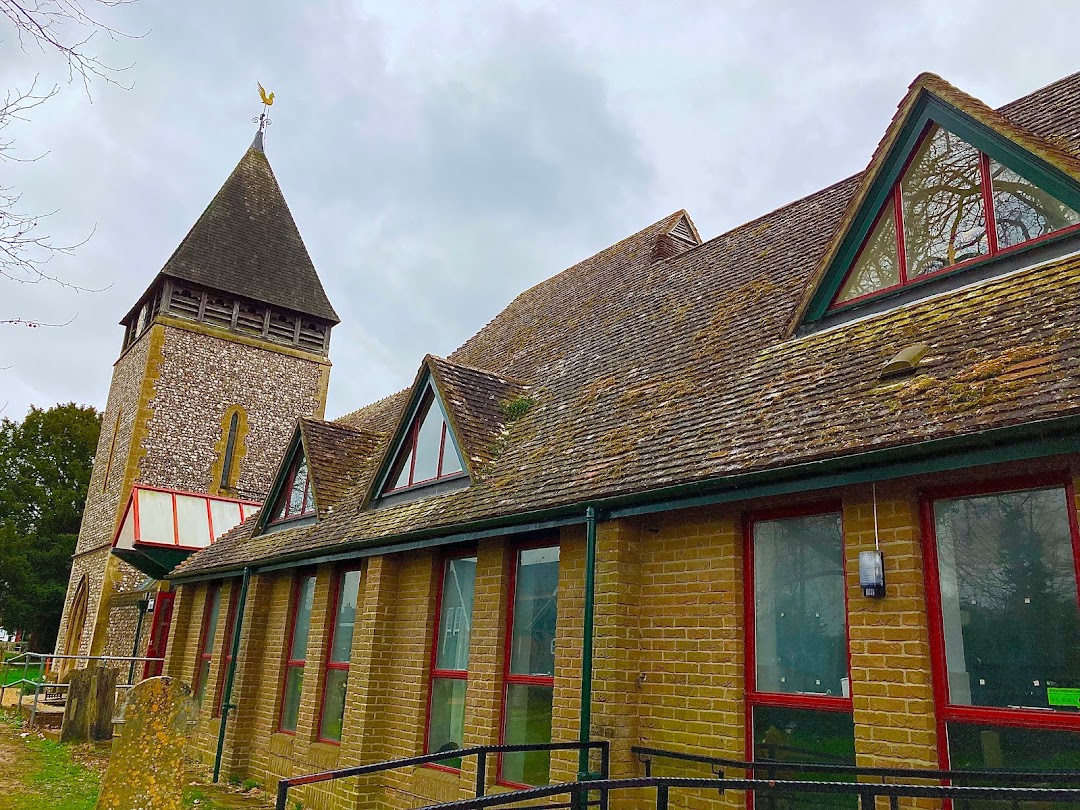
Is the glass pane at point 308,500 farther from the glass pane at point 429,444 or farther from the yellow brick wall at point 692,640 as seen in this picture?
the yellow brick wall at point 692,640

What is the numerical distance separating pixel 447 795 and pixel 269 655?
6.19 meters

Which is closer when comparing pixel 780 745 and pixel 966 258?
pixel 780 745

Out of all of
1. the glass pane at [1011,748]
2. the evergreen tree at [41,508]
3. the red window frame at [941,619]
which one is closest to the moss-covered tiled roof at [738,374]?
the red window frame at [941,619]

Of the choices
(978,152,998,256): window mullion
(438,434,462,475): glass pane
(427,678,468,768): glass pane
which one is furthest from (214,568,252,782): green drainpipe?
(978,152,998,256): window mullion

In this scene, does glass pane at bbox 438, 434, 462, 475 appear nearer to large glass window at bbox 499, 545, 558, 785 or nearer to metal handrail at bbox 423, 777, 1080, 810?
large glass window at bbox 499, 545, 558, 785

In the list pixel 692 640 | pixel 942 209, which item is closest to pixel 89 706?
pixel 692 640

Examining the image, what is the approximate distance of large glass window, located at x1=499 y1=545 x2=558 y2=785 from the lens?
322 inches

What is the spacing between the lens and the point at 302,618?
13.4 meters

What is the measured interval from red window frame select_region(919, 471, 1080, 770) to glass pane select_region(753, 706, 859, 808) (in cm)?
70

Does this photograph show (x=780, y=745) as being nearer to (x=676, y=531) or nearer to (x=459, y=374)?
(x=676, y=531)

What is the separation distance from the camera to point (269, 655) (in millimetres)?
13812

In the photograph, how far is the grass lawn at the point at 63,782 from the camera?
414 inches

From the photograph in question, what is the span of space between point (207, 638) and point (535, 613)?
1074 centimetres

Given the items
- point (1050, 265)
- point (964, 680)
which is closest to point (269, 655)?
point (964, 680)
